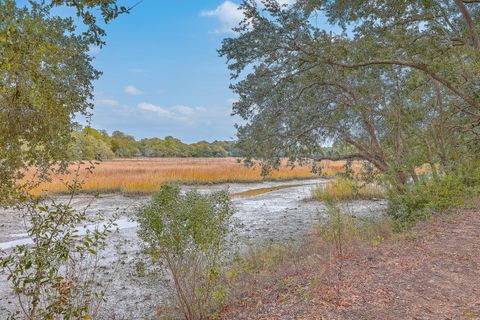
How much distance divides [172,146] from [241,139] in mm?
76560

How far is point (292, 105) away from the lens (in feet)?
27.0

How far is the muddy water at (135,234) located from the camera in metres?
5.41

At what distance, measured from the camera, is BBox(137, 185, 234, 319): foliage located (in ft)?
14.0

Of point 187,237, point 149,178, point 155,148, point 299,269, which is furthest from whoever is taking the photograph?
point 155,148

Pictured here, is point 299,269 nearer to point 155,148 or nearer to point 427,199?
point 427,199

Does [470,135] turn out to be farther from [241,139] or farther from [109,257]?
[109,257]

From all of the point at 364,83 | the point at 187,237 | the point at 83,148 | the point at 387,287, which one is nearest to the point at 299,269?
the point at 387,287

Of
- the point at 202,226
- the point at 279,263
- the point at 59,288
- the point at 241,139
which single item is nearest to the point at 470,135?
the point at 241,139

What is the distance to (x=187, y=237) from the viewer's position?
4.33 metres

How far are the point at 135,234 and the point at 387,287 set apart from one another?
759 centimetres

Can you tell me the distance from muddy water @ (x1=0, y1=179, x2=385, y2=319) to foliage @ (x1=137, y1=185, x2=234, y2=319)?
0.49 meters

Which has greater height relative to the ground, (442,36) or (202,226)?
(442,36)

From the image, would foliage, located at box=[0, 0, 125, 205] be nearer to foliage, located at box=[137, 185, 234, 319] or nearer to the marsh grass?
foliage, located at box=[137, 185, 234, 319]

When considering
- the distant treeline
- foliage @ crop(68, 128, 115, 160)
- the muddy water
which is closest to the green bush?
the muddy water
